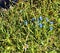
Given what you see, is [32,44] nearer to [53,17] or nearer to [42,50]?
[42,50]

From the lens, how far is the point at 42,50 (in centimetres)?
459

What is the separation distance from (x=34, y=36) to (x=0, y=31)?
748 mm

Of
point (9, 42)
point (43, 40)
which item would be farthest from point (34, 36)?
point (9, 42)

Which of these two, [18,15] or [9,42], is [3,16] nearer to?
[18,15]

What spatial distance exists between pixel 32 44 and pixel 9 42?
19.6 inches

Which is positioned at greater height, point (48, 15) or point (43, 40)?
point (48, 15)

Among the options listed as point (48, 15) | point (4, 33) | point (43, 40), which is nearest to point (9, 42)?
point (4, 33)

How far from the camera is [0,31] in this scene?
5078mm

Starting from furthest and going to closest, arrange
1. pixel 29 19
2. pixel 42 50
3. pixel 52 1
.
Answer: pixel 52 1 → pixel 29 19 → pixel 42 50

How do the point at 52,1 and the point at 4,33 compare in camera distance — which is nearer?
the point at 4,33

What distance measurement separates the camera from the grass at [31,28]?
4.70m

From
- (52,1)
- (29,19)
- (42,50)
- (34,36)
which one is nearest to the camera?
(42,50)

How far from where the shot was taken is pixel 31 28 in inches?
196

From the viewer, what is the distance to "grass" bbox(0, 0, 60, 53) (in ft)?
15.4
